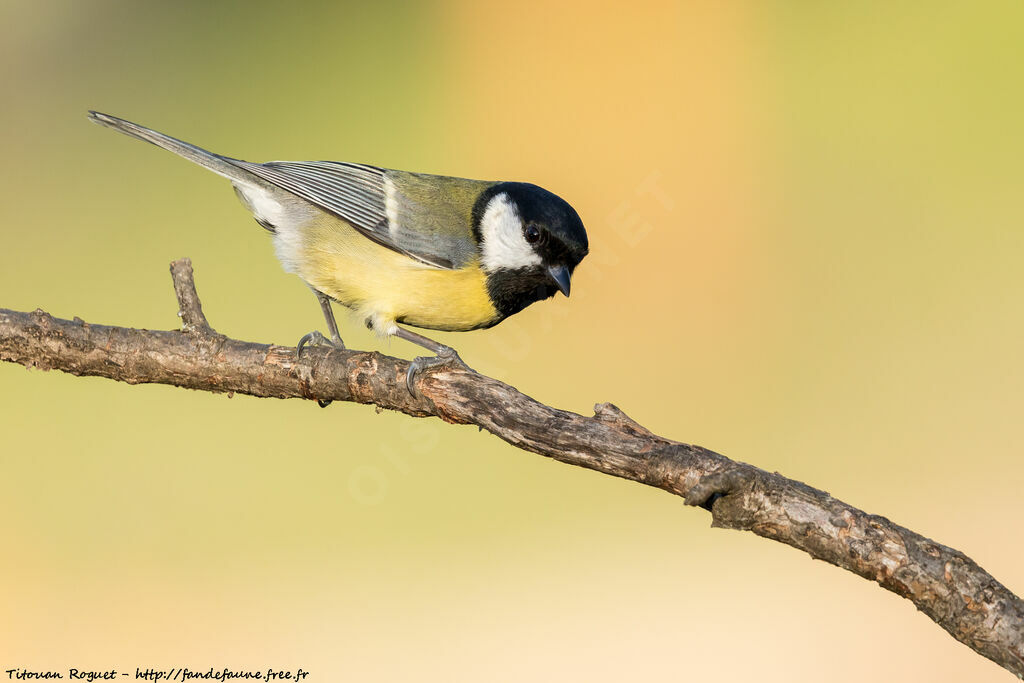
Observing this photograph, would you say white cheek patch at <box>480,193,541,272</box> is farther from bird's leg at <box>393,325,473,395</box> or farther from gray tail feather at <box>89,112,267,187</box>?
gray tail feather at <box>89,112,267,187</box>

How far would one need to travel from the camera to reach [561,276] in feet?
8.02

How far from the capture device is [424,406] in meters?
2.13

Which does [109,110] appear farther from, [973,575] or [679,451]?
[973,575]

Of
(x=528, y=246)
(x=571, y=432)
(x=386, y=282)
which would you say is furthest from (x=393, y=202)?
(x=571, y=432)

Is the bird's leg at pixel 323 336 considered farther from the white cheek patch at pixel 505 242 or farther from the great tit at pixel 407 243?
the white cheek patch at pixel 505 242

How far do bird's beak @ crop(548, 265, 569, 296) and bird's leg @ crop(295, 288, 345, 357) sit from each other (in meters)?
0.67

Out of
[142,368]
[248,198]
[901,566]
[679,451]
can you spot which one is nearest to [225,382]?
[142,368]

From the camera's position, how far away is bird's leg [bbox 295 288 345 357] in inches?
94.1

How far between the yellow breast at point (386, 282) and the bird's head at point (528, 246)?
0.06 m

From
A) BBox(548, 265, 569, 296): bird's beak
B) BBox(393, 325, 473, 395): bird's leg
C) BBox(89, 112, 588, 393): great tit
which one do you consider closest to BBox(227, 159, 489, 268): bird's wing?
BBox(89, 112, 588, 393): great tit

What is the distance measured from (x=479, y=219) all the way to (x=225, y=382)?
0.92 metres

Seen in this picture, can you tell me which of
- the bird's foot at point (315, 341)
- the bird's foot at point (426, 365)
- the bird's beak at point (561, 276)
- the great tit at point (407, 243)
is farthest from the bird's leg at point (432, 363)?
the bird's beak at point (561, 276)

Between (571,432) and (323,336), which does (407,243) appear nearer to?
(323,336)

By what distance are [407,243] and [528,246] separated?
0.37m
